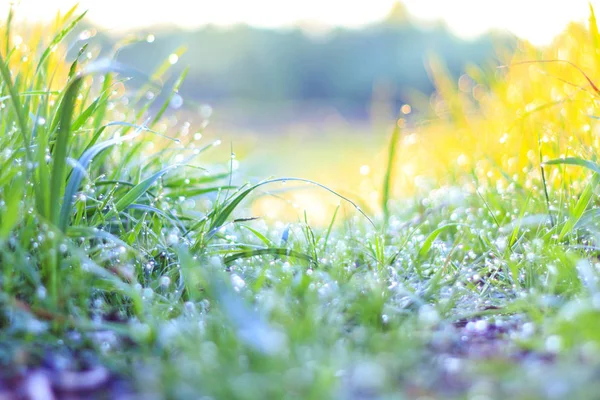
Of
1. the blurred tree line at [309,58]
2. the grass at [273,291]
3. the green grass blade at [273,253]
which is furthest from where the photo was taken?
the blurred tree line at [309,58]

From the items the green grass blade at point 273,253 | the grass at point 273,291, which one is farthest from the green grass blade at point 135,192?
the green grass blade at point 273,253

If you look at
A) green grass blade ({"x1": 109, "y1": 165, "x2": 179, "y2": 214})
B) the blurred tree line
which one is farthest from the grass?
the blurred tree line

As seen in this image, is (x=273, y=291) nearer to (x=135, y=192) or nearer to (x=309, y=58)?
(x=135, y=192)

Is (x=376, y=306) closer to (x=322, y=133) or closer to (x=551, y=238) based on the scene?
(x=551, y=238)

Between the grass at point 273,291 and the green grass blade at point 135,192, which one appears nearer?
the grass at point 273,291

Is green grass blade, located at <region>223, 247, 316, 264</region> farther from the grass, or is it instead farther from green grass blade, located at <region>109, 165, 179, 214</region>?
green grass blade, located at <region>109, 165, 179, 214</region>

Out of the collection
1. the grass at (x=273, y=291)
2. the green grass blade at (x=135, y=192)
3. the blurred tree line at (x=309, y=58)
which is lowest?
the grass at (x=273, y=291)

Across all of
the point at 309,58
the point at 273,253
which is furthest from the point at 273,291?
the point at 309,58

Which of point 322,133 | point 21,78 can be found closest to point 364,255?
point 21,78

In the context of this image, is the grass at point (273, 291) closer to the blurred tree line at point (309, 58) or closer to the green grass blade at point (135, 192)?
the green grass blade at point (135, 192)
